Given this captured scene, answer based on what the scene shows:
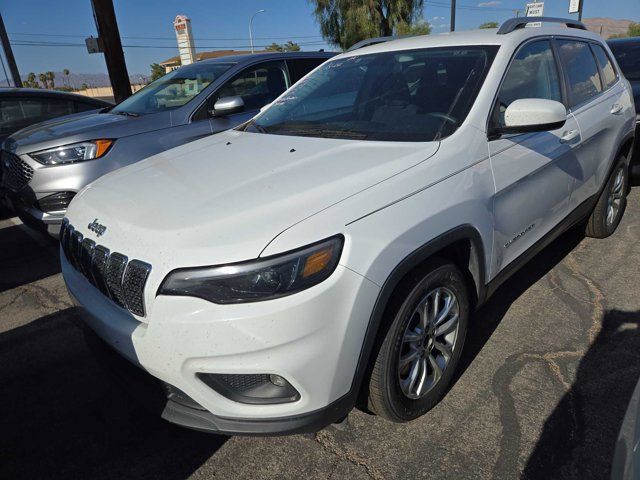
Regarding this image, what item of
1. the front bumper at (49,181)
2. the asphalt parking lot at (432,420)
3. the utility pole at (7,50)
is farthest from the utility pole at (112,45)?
the utility pole at (7,50)

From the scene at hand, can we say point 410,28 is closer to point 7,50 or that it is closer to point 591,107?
point 7,50

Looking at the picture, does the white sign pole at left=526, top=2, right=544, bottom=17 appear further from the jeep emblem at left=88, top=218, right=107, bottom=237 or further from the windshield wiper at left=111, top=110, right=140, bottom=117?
the jeep emblem at left=88, top=218, right=107, bottom=237

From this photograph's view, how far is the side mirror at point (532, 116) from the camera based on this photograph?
2.31m

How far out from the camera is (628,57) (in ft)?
22.4

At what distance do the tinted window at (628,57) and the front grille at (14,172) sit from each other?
7.14 m

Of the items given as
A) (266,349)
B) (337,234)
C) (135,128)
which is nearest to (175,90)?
(135,128)

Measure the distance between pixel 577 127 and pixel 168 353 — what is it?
2878 mm

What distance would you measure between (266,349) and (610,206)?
3.76 m

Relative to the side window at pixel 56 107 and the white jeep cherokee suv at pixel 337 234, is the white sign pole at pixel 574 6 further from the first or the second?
the side window at pixel 56 107

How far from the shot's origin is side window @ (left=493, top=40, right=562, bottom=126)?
2.59 m

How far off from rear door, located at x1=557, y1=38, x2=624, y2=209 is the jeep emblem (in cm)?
290

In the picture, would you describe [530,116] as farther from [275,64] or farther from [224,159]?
[275,64]

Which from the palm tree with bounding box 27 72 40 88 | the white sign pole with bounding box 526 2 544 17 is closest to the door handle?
the white sign pole with bounding box 526 2 544 17

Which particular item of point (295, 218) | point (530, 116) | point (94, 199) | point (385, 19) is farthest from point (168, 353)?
point (385, 19)
